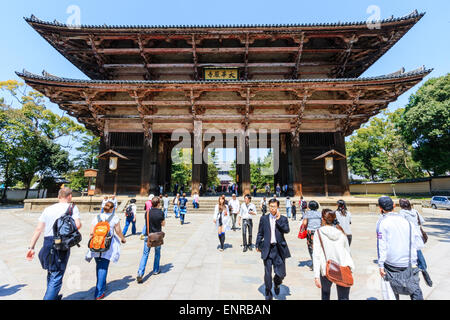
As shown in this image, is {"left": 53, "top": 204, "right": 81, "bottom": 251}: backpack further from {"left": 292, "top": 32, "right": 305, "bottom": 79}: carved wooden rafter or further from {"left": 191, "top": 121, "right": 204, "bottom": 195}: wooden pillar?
{"left": 292, "top": 32, "right": 305, "bottom": 79}: carved wooden rafter

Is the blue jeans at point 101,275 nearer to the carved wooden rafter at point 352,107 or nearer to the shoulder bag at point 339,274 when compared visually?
the shoulder bag at point 339,274

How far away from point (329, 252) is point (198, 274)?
2.59 metres

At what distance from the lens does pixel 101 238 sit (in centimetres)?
308

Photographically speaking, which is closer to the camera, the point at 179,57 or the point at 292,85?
the point at 292,85

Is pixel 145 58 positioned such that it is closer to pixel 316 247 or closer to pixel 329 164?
pixel 329 164

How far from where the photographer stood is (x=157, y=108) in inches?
554

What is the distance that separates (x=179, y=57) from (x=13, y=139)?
1994 cm

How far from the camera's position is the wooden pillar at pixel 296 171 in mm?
13031

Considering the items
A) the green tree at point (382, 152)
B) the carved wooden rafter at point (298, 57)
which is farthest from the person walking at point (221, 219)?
the green tree at point (382, 152)

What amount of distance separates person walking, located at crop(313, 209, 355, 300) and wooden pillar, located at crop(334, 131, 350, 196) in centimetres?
1250

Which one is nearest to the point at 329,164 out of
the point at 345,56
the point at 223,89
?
the point at 345,56

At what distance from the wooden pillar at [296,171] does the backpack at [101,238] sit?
11.9m
